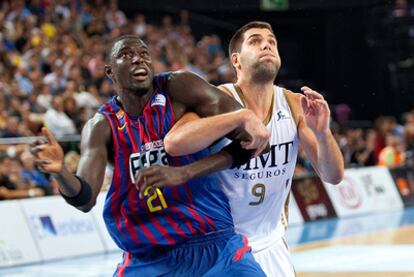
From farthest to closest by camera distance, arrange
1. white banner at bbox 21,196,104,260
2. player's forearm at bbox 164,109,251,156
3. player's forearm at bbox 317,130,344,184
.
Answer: white banner at bbox 21,196,104,260
player's forearm at bbox 317,130,344,184
player's forearm at bbox 164,109,251,156

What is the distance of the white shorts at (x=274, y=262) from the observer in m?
6.14

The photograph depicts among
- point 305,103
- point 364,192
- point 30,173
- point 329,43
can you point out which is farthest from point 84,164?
point 329,43

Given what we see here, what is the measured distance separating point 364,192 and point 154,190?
45.3ft

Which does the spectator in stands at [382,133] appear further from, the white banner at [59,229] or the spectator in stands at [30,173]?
the white banner at [59,229]

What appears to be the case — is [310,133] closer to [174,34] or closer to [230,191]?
[230,191]

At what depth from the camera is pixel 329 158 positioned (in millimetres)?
5906

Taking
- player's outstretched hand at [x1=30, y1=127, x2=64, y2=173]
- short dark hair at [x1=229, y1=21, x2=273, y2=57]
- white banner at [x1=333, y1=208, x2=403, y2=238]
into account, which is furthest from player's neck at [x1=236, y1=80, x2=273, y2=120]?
white banner at [x1=333, y1=208, x2=403, y2=238]

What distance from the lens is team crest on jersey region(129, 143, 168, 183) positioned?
16.8 feet

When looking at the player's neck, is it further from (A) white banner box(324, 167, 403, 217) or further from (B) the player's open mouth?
(A) white banner box(324, 167, 403, 217)

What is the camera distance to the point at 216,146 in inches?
223

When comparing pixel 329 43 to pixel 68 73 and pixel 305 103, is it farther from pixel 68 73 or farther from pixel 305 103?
pixel 305 103

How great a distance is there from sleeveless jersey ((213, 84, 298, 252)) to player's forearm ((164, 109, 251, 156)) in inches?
47.1

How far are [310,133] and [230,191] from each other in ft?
2.35

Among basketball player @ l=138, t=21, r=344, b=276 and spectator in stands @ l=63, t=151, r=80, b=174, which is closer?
basketball player @ l=138, t=21, r=344, b=276
